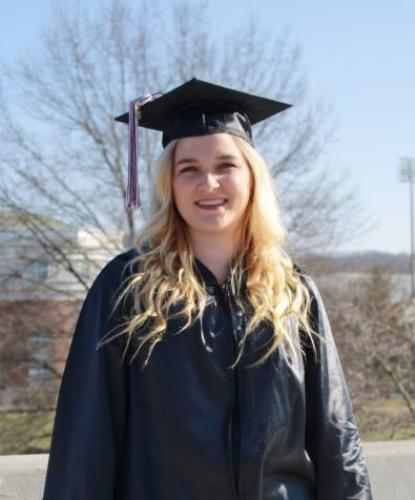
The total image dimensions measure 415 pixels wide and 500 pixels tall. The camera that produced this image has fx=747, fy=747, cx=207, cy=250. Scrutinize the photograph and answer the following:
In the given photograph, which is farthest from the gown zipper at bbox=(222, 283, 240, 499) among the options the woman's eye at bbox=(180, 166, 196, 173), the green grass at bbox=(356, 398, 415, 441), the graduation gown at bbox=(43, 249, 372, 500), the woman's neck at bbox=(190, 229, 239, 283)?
the green grass at bbox=(356, 398, 415, 441)

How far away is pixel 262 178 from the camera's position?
2.19 m

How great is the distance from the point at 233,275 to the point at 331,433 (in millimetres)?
512

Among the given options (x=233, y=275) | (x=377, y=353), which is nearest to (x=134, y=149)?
(x=233, y=275)

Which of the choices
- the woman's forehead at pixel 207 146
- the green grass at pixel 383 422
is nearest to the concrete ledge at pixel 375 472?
the woman's forehead at pixel 207 146

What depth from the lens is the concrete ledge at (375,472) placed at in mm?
3059

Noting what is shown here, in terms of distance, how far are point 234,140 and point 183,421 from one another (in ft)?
2.69

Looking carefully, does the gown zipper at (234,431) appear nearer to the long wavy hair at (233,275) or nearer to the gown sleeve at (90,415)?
the long wavy hair at (233,275)

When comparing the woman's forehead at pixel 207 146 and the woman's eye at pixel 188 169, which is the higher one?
the woman's forehead at pixel 207 146

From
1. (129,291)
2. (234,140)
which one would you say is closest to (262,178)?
(234,140)

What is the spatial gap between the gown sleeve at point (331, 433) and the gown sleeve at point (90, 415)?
53 cm

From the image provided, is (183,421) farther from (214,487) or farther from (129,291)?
(129,291)

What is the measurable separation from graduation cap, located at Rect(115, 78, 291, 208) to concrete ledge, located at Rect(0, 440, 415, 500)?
60.8 inches

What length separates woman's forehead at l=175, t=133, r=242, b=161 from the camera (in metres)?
2.13

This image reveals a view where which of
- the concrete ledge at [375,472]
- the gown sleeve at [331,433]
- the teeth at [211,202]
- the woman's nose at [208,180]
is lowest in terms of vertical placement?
the concrete ledge at [375,472]
